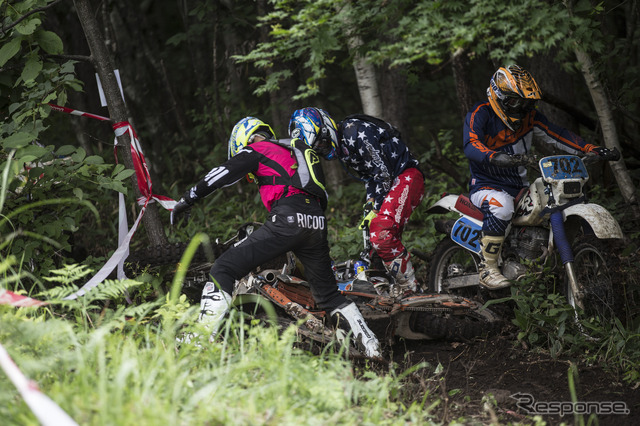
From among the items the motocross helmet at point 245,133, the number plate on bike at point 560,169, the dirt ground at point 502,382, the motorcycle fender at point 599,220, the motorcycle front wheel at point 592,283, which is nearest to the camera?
the dirt ground at point 502,382

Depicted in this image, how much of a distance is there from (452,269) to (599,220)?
70.7 inches

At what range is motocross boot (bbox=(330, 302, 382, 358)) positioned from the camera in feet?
15.7

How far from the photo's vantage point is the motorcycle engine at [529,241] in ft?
19.2

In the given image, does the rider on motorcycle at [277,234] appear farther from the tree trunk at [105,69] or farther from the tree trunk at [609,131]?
the tree trunk at [609,131]

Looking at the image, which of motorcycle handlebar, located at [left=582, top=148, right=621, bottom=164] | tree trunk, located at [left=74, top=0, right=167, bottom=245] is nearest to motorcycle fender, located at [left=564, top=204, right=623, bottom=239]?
motorcycle handlebar, located at [left=582, top=148, right=621, bottom=164]

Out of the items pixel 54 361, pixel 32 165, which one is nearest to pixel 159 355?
pixel 54 361

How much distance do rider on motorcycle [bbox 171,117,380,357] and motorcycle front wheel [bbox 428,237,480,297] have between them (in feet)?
5.82

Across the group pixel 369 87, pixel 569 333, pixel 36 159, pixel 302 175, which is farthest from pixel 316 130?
pixel 569 333

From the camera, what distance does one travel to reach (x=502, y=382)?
4.58m

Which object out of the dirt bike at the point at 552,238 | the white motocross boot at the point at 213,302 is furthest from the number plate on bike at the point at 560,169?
the white motocross boot at the point at 213,302

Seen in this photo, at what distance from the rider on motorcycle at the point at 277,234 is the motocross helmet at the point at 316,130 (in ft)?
2.75

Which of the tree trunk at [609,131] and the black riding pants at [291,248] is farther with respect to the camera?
the tree trunk at [609,131]

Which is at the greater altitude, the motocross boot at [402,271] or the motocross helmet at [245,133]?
the motocross helmet at [245,133]

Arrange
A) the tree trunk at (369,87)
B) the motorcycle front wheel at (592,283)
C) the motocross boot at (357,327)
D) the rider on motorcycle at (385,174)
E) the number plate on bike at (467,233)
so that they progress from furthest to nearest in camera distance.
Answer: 1. the tree trunk at (369,87)
2. the rider on motorcycle at (385,174)
3. the number plate on bike at (467,233)
4. the motorcycle front wheel at (592,283)
5. the motocross boot at (357,327)
